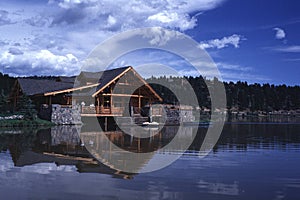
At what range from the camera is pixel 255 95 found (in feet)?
298

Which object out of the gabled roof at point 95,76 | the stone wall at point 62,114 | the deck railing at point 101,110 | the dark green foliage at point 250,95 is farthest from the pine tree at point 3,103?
the dark green foliage at point 250,95

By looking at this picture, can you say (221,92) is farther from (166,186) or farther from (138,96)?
(166,186)

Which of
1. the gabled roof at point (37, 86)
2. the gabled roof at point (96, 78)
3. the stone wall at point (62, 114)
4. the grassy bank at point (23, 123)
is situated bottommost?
the grassy bank at point (23, 123)

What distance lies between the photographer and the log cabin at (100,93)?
2889 cm

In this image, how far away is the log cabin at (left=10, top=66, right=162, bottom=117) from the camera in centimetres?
2889

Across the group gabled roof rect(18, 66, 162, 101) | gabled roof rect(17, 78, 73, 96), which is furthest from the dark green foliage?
gabled roof rect(17, 78, 73, 96)

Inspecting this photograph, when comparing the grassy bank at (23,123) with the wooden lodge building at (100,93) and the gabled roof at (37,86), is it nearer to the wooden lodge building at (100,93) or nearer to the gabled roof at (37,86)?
the wooden lodge building at (100,93)

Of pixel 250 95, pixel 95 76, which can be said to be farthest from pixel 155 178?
pixel 250 95

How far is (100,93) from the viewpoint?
29609 millimetres

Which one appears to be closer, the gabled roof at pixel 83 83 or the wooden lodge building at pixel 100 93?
the gabled roof at pixel 83 83

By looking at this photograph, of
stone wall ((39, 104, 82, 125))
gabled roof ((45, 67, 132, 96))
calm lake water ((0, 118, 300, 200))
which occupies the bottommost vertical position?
calm lake water ((0, 118, 300, 200))

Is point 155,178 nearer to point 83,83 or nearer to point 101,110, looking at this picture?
point 101,110

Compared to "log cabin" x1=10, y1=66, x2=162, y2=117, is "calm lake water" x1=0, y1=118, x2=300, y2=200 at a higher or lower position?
lower

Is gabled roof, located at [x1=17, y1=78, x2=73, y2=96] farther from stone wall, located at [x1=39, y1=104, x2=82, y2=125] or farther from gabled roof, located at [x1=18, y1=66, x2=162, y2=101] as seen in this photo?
stone wall, located at [x1=39, y1=104, x2=82, y2=125]
